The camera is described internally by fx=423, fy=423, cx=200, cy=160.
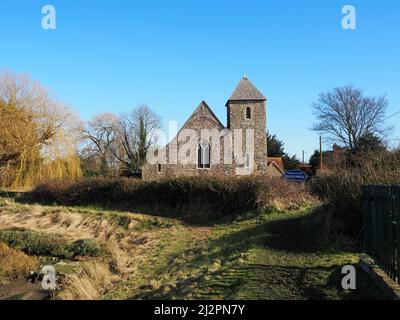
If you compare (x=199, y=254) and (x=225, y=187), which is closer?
(x=199, y=254)

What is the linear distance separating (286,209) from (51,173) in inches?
928

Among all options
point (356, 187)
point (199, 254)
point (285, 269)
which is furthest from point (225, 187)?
point (285, 269)

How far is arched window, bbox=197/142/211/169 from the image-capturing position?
4616cm

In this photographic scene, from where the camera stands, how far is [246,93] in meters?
50.2

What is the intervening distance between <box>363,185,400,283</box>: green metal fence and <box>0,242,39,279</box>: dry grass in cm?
1257

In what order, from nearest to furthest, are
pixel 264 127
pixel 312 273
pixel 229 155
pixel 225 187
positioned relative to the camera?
pixel 312 273
pixel 225 187
pixel 229 155
pixel 264 127

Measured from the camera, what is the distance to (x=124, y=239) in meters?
19.5

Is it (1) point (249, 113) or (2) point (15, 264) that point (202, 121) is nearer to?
(1) point (249, 113)

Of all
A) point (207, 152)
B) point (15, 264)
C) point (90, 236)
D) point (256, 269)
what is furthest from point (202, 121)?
point (256, 269)

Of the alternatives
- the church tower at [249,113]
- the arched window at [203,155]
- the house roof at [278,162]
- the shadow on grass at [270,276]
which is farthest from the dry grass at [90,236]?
the house roof at [278,162]

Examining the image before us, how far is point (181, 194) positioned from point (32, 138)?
16.3 meters

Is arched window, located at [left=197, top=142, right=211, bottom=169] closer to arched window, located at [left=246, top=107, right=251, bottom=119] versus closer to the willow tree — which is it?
arched window, located at [left=246, top=107, right=251, bottom=119]

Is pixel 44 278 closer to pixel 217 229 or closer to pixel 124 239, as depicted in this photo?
pixel 124 239

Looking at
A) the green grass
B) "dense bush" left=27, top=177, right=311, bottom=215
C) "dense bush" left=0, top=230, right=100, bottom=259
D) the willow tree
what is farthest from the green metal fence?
the willow tree
